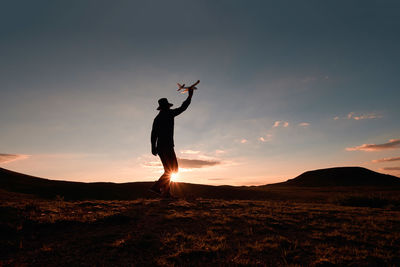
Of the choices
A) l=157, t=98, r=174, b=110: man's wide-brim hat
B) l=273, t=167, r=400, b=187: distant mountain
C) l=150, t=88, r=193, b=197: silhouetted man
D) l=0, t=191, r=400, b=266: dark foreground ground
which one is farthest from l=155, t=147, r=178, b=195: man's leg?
l=273, t=167, r=400, b=187: distant mountain

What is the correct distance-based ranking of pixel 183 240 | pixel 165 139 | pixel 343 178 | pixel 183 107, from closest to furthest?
pixel 183 240, pixel 165 139, pixel 183 107, pixel 343 178

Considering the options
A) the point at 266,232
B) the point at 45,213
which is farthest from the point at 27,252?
the point at 266,232

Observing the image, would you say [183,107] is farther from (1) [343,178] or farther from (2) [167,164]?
(1) [343,178]

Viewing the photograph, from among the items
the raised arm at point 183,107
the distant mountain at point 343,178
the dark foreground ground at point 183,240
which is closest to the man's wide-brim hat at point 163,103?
the raised arm at point 183,107

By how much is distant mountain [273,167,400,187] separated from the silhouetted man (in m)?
67.9

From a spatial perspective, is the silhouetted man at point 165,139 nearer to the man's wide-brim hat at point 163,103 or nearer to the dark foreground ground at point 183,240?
the man's wide-brim hat at point 163,103

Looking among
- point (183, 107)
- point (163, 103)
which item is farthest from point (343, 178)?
point (163, 103)

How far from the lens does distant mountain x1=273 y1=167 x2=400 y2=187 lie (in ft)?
224

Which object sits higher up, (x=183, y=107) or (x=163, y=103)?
(x=163, y=103)

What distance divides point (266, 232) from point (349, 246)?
170cm

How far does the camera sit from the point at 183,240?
4559 mm

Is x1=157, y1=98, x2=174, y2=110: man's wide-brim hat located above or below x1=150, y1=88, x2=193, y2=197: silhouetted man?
above

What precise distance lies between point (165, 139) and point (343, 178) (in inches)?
3233

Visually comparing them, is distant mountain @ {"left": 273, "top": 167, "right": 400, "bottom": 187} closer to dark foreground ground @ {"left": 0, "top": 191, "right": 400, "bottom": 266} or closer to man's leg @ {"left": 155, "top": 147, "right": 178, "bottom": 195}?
man's leg @ {"left": 155, "top": 147, "right": 178, "bottom": 195}
